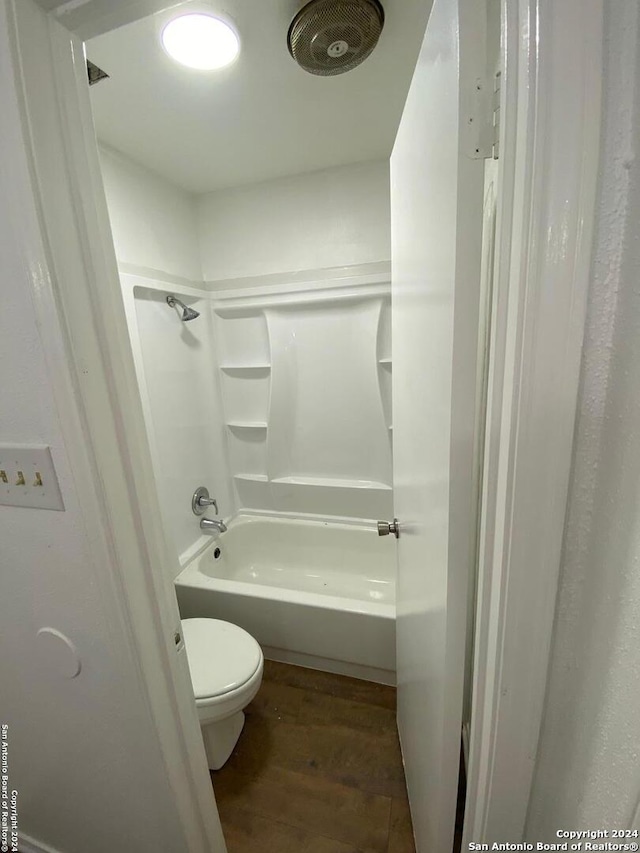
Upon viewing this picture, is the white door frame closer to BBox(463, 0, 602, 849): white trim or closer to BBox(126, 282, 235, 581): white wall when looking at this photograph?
BBox(463, 0, 602, 849): white trim

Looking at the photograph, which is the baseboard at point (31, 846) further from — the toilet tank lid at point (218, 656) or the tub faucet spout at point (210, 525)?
the tub faucet spout at point (210, 525)

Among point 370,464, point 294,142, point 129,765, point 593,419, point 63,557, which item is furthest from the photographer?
point 370,464

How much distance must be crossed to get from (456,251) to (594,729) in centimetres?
62

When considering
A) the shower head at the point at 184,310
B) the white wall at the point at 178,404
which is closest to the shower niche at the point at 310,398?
the white wall at the point at 178,404

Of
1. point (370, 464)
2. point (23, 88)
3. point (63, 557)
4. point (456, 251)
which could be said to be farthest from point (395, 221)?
point (370, 464)

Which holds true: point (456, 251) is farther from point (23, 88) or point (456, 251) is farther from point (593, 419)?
point (23, 88)

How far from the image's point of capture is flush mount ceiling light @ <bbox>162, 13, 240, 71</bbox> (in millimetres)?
917

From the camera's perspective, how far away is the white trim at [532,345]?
1.04 ft

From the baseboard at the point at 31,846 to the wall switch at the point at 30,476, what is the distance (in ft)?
3.88

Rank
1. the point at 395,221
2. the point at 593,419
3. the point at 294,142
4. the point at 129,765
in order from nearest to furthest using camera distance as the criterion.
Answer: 1. the point at 593,419
2. the point at 129,765
3. the point at 395,221
4. the point at 294,142

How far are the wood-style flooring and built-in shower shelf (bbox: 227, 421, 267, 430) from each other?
1.41 meters

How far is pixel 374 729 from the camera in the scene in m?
1.34

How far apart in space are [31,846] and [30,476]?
130cm

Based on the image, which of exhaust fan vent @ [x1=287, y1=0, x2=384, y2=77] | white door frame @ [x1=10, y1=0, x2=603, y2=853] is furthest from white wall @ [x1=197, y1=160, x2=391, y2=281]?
white door frame @ [x1=10, y1=0, x2=603, y2=853]
